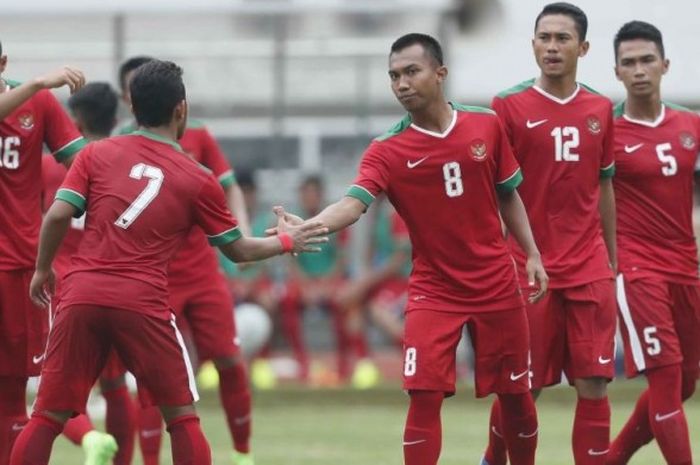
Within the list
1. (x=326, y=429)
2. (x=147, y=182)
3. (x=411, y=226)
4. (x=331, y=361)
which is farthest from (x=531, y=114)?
(x=331, y=361)

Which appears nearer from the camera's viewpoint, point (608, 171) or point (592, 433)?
point (592, 433)

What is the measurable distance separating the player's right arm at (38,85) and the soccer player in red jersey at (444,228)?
136 cm

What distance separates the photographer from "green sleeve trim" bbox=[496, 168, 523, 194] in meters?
9.53

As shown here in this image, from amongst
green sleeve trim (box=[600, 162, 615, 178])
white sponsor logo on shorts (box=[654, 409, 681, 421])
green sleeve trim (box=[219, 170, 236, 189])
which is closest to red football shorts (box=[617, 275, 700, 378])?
white sponsor logo on shorts (box=[654, 409, 681, 421])

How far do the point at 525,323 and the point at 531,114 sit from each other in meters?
1.21

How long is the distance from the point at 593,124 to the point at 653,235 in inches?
33.2

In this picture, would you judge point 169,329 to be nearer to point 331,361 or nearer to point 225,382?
point 225,382

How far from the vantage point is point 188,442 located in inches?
358

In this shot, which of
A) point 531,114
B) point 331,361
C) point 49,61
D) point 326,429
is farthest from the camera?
point 331,361

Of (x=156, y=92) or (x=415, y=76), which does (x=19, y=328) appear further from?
(x=415, y=76)

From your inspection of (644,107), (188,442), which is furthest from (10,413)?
(644,107)

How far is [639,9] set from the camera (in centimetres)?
1938

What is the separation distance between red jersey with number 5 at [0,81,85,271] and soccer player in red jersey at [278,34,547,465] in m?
1.66

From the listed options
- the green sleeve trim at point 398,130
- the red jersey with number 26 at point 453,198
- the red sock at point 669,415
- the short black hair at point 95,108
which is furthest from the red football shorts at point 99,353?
the red sock at point 669,415
